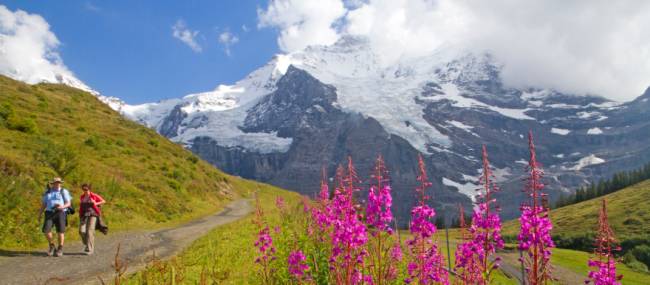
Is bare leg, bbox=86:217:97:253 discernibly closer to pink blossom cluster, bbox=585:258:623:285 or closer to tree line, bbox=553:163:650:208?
pink blossom cluster, bbox=585:258:623:285

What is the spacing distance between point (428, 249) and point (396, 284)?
361 centimetres

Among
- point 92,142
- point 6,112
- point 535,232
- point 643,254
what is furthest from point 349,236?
point 643,254

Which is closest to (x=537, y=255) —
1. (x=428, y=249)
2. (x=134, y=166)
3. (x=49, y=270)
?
(x=428, y=249)

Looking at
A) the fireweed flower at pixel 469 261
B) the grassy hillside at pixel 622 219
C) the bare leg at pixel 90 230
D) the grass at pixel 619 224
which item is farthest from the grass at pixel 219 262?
the grassy hillside at pixel 622 219

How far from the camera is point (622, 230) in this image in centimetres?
8262

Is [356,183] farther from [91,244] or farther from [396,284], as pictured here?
[91,244]

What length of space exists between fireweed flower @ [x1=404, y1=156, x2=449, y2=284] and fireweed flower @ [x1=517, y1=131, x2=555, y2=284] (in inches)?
45.4

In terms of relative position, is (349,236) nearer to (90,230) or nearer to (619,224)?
(90,230)

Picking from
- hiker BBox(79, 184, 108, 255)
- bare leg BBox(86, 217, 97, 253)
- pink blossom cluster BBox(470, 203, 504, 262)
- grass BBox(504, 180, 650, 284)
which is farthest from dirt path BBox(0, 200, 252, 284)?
grass BBox(504, 180, 650, 284)

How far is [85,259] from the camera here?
15422 mm

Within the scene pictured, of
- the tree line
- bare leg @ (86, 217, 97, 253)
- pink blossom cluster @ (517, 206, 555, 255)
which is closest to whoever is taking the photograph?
pink blossom cluster @ (517, 206, 555, 255)

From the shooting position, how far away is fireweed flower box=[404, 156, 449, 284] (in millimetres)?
5449

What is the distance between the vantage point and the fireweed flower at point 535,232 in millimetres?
4180

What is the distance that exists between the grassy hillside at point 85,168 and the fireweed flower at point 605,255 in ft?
59.5
